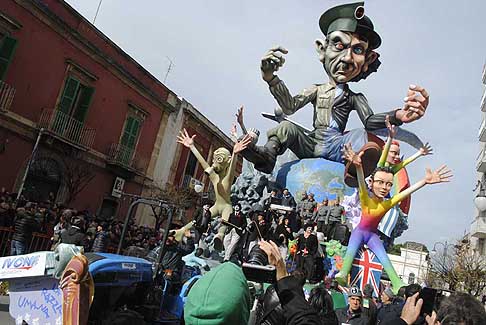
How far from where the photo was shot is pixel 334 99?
10805mm

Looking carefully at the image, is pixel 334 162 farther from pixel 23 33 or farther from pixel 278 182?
pixel 23 33

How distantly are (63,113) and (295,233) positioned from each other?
11367 mm

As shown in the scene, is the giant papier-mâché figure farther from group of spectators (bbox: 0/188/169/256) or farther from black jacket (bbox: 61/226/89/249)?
black jacket (bbox: 61/226/89/249)

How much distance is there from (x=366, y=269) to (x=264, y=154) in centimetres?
304

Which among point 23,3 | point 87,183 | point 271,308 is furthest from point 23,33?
point 271,308

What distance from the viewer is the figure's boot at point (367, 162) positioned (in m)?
9.65

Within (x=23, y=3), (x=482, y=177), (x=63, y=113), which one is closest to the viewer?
(x=23, y=3)

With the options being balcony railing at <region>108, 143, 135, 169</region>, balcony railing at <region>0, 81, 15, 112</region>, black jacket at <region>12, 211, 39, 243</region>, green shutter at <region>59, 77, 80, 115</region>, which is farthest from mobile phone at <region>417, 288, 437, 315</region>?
balcony railing at <region>108, 143, 135, 169</region>

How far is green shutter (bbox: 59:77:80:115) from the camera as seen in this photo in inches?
693

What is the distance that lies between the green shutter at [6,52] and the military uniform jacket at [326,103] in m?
9.35

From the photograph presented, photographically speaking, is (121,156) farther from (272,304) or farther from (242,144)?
(272,304)

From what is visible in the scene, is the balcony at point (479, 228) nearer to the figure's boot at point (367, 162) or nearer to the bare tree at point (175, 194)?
the bare tree at point (175, 194)

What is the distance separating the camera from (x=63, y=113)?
1752cm

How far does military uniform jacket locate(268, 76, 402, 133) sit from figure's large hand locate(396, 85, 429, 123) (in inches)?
45.8
